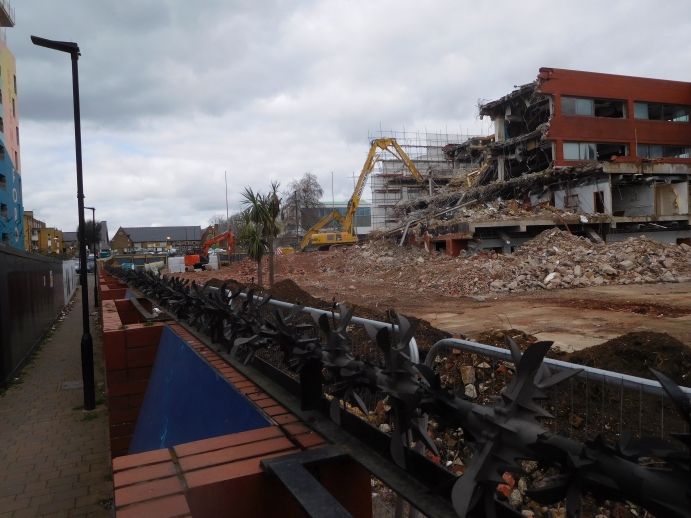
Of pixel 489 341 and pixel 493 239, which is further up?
pixel 493 239

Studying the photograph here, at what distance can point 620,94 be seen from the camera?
34.9 m

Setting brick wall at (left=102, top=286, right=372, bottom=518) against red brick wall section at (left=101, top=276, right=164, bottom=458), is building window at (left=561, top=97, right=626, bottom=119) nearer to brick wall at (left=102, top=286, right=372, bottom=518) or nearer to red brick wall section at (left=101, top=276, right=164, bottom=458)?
red brick wall section at (left=101, top=276, right=164, bottom=458)

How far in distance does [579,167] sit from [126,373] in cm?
3151

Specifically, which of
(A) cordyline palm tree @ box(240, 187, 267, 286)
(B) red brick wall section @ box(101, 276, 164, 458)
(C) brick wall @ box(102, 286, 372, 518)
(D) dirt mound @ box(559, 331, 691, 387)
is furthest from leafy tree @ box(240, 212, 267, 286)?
(C) brick wall @ box(102, 286, 372, 518)

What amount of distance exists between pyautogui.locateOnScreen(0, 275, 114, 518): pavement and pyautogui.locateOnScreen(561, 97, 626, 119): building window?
1254 inches

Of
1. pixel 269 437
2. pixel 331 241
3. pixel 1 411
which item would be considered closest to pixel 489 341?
pixel 269 437

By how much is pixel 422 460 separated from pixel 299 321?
2832mm

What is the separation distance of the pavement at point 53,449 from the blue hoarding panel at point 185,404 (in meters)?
0.85

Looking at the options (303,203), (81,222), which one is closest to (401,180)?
(303,203)

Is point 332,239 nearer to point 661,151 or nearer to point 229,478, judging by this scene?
point 661,151

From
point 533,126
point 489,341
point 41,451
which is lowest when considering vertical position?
point 41,451

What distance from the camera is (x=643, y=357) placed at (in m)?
5.81

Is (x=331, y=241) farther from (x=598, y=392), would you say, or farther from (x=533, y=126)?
(x=598, y=392)

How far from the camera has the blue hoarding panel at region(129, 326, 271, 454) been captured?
326 cm
